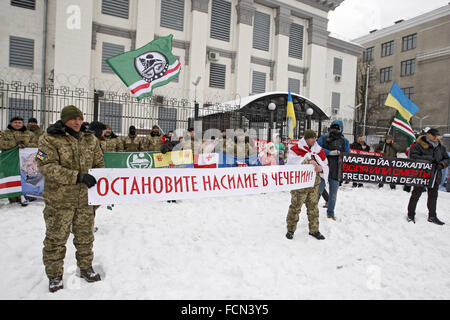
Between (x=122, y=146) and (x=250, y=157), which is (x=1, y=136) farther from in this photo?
(x=250, y=157)

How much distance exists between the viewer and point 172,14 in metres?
19.7

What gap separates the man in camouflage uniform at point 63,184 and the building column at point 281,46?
22.5 meters

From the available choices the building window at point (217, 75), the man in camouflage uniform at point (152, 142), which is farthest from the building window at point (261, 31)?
the man in camouflage uniform at point (152, 142)

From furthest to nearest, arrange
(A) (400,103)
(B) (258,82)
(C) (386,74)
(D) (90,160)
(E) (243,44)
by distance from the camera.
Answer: (C) (386,74), (B) (258,82), (E) (243,44), (A) (400,103), (D) (90,160)

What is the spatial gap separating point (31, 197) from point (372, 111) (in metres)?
40.8

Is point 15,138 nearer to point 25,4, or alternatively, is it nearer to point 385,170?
point 385,170

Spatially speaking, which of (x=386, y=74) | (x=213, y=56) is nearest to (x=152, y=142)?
(x=213, y=56)

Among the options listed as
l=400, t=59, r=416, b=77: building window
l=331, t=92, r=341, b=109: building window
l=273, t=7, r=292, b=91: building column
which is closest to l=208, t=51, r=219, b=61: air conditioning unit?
l=273, t=7, r=292, b=91: building column

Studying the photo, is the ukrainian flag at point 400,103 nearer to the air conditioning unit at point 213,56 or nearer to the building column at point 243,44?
the building column at point 243,44

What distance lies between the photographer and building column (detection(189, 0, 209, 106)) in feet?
65.8

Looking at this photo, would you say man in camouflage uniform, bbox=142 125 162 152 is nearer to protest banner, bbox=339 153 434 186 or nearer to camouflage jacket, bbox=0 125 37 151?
camouflage jacket, bbox=0 125 37 151

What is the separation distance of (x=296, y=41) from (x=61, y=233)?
27.0m

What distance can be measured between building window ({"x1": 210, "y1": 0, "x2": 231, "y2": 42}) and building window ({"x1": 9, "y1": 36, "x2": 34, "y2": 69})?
1247cm

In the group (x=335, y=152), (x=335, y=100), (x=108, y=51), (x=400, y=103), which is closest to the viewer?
(x=335, y=152)
